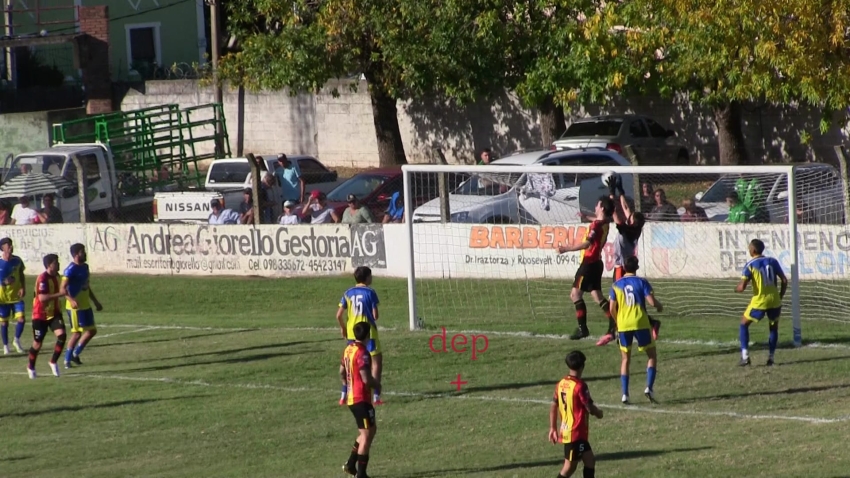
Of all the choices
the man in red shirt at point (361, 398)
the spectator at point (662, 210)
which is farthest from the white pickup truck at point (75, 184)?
the man in red shirt at point (361, 398)

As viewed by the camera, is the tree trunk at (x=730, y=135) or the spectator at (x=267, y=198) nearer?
the spectator at (x=267, y=198)

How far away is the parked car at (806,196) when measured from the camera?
1872cm

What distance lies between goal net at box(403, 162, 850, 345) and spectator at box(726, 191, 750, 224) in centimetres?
2

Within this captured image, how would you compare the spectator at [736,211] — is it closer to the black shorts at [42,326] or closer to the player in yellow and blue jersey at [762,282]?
the player in yellow and blue jersey at [762,282]

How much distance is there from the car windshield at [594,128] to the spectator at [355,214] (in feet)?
36.2

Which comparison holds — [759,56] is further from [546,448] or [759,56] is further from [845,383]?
[546,448]

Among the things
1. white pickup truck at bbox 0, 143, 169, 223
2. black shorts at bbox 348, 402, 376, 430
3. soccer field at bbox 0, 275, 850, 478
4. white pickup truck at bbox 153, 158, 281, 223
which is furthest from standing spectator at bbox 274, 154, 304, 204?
black shorts at bbox 348, 402, 376, 430

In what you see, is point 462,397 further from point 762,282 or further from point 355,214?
point 355,214

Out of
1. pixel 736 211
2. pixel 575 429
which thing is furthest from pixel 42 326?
pixel 736 211

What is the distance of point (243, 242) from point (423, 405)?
11107mm

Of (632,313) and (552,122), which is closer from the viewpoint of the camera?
(632,313)

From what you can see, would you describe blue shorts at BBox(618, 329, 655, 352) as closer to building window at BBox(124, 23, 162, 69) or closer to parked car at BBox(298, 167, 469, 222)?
parked car at BBox(298, 167, 469, 222)

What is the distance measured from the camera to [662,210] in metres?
20.8

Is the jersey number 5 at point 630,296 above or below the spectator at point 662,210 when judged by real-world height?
below
